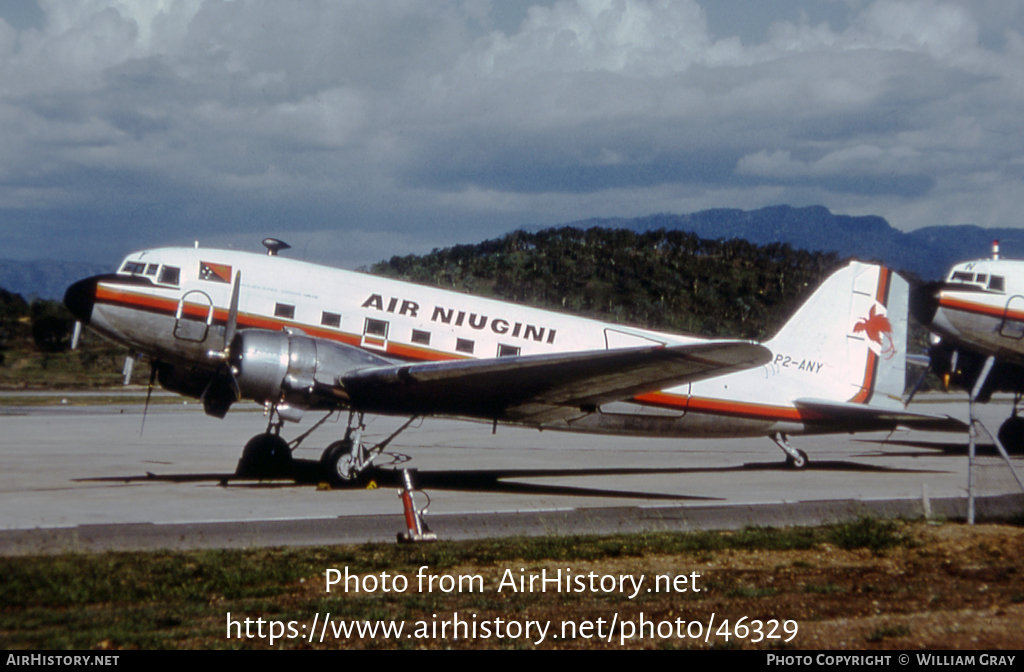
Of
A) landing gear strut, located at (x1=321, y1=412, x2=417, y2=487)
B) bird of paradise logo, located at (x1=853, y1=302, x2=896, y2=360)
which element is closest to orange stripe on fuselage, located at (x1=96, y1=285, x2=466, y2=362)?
landing gear strut, located at (x1=321, y1=412, x2=417, y2=487)

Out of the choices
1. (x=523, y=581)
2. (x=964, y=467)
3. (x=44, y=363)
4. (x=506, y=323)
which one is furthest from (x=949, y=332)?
(x=44, y=363)

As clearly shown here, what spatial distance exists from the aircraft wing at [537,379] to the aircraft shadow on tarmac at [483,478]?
1.19 metres

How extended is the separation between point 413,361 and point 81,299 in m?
5.84

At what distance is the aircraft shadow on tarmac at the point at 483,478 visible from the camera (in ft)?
52.5

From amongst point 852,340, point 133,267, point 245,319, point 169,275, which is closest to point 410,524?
point 245,319

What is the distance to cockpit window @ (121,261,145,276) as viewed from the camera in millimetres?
15648

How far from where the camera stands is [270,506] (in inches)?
526

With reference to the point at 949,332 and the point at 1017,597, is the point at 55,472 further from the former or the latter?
the point at 949,332

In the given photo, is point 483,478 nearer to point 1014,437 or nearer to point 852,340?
point 852,340

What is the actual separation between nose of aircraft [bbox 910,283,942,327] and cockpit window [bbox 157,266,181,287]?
19.0 metres

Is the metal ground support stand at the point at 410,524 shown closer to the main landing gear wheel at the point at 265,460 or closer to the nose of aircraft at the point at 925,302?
the main landing gear wheel at the point at 265,460

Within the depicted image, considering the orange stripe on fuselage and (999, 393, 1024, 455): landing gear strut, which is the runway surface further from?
the orange stripe on fuselage
